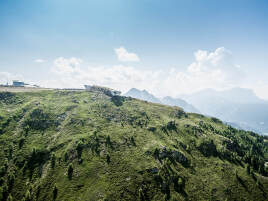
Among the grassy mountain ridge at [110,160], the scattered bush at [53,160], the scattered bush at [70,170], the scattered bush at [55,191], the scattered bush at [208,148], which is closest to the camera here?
the scattered bush at [55,191]

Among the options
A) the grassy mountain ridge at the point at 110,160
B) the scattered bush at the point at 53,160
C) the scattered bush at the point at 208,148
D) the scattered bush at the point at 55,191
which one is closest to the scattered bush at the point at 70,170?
the grassy mountain ridge at the point at 110,160

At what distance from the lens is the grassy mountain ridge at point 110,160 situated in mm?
48781

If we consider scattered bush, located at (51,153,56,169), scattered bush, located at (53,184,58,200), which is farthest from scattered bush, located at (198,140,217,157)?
scattered bush, located at (51,153,56,169)

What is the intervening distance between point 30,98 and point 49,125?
5324 cm

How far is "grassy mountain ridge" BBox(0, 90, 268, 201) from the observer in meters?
48.8

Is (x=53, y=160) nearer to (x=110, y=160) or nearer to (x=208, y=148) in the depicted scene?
(x=110, y=160)

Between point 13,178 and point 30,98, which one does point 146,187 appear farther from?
point 30,98

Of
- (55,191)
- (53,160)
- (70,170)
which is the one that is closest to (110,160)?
(70,170)

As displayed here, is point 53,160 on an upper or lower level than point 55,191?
upper

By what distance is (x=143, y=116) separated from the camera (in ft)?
362

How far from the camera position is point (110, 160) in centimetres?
6025

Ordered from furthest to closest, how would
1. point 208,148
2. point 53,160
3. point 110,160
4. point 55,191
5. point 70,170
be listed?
point 208,148 → point 110,160 → point 53,160 → point 70,170 → point 55,191

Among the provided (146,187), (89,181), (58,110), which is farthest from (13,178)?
(58,110)

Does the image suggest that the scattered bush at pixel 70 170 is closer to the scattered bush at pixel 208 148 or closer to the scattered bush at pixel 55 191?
the scattered bush at pixel 55 191
